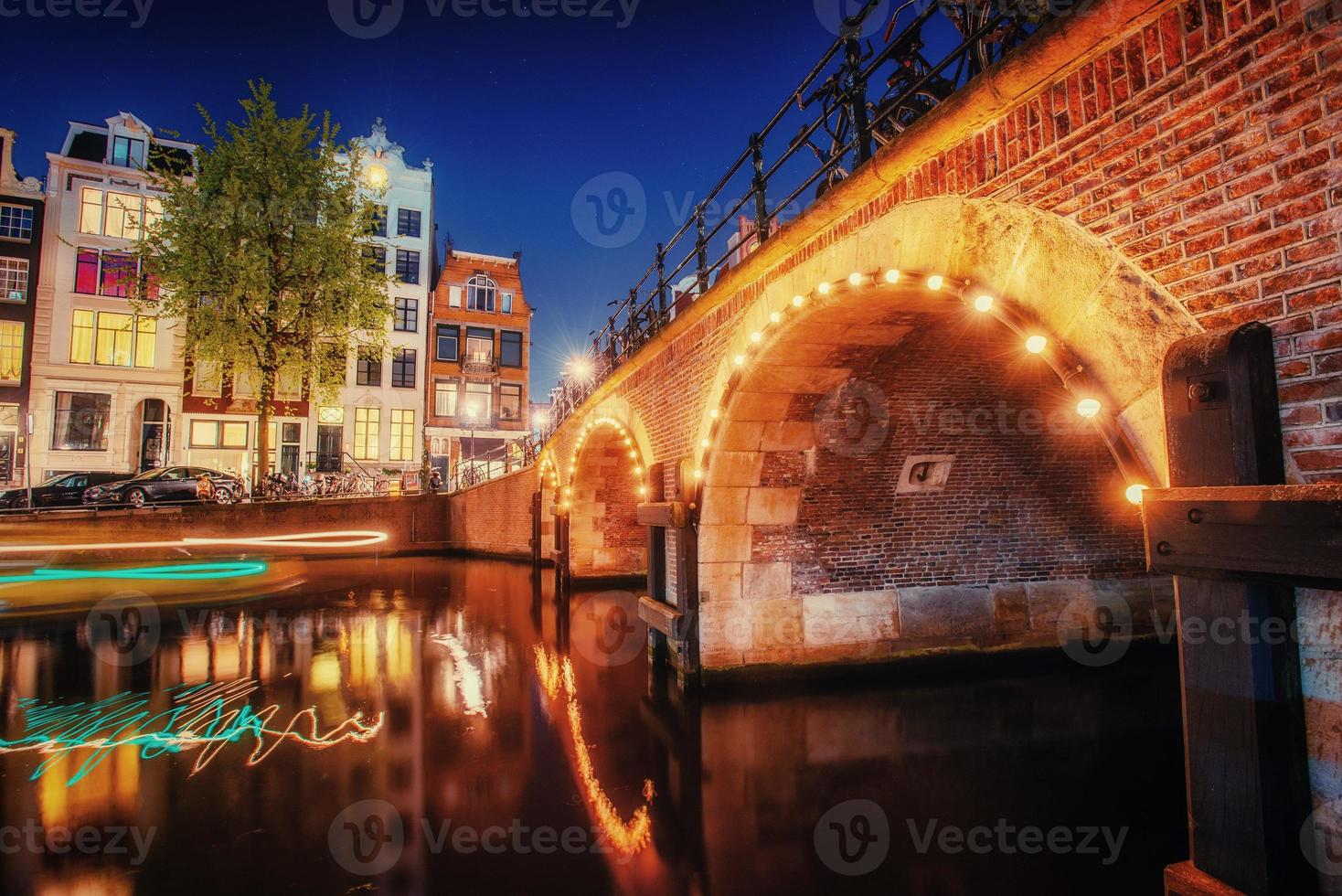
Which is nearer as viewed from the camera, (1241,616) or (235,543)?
(1241,616)

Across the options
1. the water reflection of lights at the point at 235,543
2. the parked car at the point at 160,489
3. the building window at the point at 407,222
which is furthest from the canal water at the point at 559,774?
the building window at the point at 407,222

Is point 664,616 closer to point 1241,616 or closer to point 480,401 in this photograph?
point 1241,616

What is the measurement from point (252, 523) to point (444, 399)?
12.8m

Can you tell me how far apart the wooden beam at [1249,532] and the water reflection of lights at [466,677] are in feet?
18.3

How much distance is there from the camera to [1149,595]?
833 cm

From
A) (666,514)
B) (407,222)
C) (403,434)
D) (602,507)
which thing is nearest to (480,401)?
(403,434)

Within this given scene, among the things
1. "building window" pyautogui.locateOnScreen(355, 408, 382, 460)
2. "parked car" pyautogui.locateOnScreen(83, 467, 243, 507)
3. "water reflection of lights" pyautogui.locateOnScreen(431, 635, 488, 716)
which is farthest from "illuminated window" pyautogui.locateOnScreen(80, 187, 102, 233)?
"water reflection of lights" pyautogui.locateOnScreen(431, 635, 488, 716)

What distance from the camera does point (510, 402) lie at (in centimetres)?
3119

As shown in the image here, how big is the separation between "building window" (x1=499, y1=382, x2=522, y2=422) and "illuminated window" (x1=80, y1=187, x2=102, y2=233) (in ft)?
51.7

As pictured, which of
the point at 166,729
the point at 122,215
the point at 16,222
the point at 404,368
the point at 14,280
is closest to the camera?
the point at 166,729

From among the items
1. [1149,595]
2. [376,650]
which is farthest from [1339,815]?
[376,650]

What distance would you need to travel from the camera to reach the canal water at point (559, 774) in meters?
3.50

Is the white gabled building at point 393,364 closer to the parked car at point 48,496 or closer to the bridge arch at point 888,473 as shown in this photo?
the parked car at point 48,496

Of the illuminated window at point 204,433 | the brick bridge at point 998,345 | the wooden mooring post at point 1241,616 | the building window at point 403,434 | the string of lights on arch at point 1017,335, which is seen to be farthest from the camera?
the building window at point 403,434
